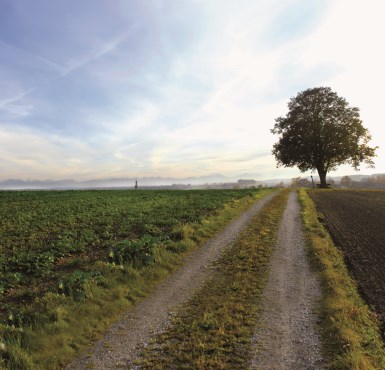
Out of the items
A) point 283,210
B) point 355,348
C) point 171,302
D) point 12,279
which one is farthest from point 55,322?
point 283,210

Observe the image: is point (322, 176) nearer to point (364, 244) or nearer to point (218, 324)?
point (364, 244)

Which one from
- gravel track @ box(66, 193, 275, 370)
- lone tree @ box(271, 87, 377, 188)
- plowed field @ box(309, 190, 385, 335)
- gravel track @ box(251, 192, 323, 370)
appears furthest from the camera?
lone tree @ box(271, 87, 377, 188)

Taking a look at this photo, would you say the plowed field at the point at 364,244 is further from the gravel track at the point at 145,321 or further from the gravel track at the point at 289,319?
the gravel track at the point at 145,321

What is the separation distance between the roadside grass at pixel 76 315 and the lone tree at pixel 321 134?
185ft

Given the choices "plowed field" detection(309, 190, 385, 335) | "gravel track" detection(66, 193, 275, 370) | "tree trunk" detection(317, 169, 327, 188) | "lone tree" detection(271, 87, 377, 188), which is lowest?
"gravel track" detection(66, 193, 275, 370)

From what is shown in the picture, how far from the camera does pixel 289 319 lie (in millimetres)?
8734

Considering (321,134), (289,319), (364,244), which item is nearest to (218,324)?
(289,319)

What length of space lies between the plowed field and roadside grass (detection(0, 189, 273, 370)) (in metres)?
7.41

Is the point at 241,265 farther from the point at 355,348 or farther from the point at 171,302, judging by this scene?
the point at 355,348

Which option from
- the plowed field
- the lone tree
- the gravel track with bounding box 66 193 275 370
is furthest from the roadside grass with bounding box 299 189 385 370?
the lone tree

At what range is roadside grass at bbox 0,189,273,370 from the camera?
725cm

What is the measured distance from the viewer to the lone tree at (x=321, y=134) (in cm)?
6150

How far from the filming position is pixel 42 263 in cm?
1364

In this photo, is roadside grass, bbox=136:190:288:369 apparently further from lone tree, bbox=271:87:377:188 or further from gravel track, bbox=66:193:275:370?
lone tree, bbox=271:87:377:188
